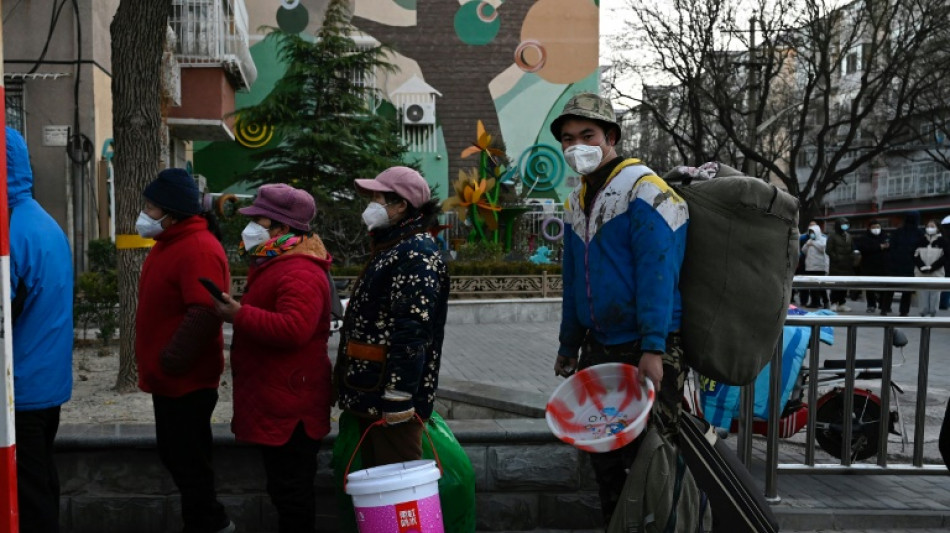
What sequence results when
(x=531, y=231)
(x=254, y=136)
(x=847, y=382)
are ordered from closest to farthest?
(x=847, y=382) < (x=531, y=231) < (x=254, y=136)

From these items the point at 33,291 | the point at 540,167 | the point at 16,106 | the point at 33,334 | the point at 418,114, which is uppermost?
the point at 418,114

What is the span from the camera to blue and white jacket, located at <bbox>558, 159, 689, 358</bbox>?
3102mm

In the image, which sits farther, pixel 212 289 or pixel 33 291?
pixel 212 289

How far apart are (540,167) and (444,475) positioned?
87.8 ft

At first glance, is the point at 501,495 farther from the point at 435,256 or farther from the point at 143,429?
the point at 143,429

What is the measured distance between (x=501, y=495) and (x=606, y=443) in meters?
1.42

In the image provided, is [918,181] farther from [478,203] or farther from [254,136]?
[478,203]

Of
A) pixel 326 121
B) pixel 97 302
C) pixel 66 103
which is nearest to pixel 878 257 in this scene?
pixel 326 121

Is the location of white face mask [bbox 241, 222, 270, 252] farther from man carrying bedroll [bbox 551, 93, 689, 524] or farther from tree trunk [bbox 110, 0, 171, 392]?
tree trunk [bbox 110, 0, 171, 392]

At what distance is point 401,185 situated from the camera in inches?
138

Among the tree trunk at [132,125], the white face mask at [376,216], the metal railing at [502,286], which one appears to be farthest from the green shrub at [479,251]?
the white face mask at [376,216]

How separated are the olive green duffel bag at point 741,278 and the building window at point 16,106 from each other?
556 inches

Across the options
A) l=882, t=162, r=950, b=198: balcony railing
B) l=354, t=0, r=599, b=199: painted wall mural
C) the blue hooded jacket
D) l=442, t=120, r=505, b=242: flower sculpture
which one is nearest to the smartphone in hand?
the blue hooded jacket

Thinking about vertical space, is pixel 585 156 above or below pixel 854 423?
above
